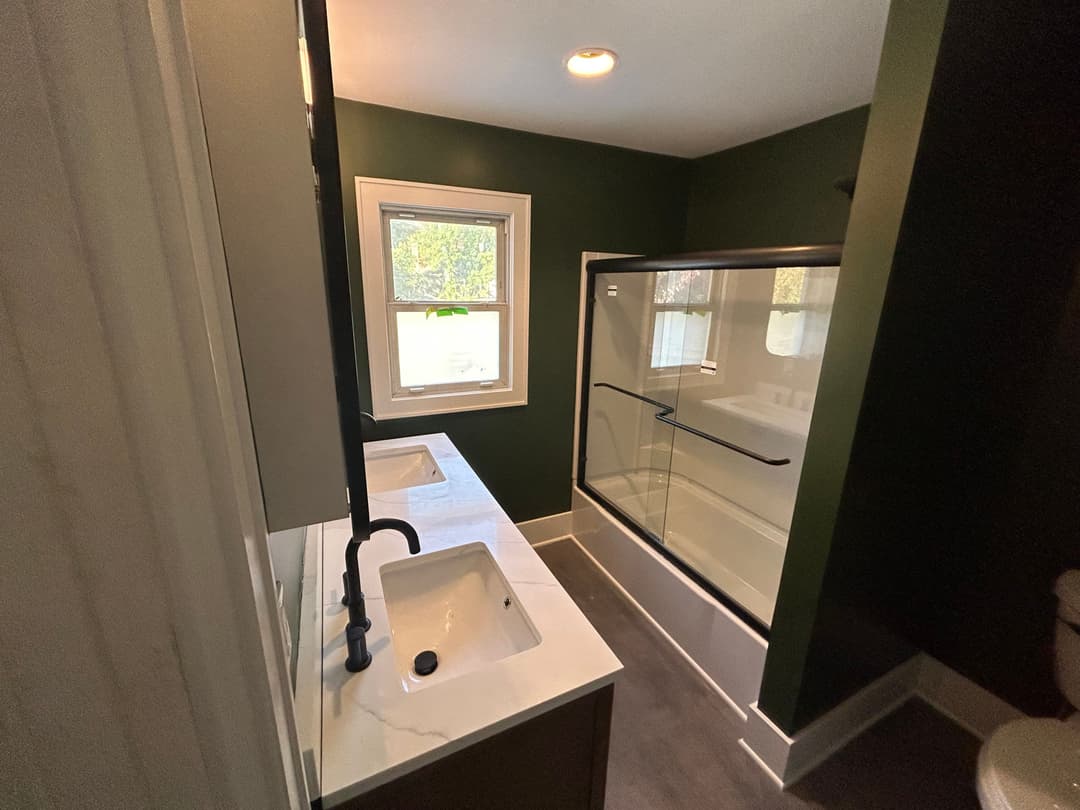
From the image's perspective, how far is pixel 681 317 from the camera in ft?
8.38

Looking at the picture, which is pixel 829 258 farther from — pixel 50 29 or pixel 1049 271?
pixel 50 29

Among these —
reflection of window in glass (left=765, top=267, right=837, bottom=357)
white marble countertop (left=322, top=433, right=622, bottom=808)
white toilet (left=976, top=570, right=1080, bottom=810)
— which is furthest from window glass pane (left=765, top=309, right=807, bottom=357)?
white marble countertop (left=322, top=433, right=622, bottom=808)

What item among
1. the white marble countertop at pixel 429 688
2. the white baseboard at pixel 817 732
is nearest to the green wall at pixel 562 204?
the white marble countertop at pixel 429 688

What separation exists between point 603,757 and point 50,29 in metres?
1.30

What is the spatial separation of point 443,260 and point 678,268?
3.88 feet

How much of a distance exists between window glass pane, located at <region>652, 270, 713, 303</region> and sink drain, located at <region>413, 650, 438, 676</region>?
2.15 metres

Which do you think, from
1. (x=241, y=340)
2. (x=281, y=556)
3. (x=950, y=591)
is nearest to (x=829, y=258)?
(x=950, y=591)

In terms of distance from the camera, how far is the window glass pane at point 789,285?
2.02 metres

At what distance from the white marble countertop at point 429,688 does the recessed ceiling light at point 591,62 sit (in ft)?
5.46

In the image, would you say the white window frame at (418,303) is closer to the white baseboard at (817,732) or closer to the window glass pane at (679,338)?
the window glass pane at (679,338)

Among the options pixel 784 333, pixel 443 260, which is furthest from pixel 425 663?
pixel 784 333

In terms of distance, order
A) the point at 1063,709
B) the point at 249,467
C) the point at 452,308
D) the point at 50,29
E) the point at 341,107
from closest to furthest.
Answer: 1. the point at 50,29
2. the point at 249,467
3. the point at 1063,709
4. the point at 341,107
5. the point at 452,308

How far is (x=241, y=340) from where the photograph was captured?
1.55 feet

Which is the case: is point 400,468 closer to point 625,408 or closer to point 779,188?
point 625,408
